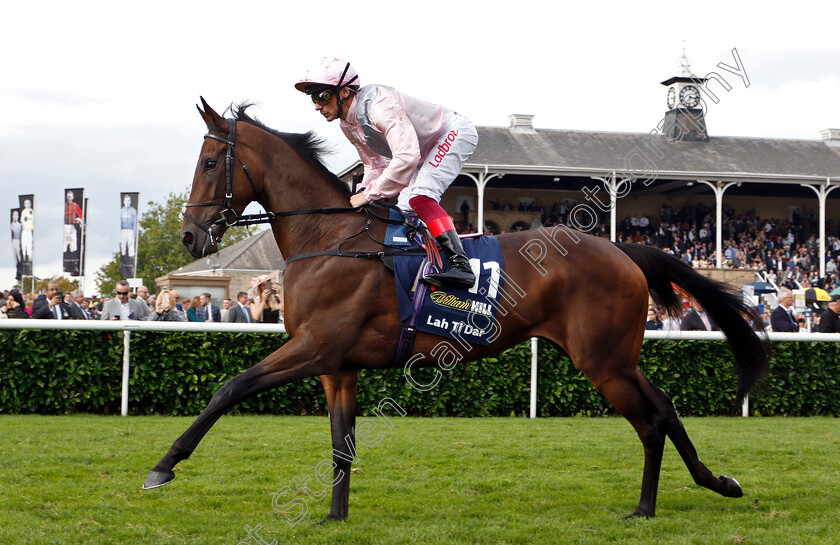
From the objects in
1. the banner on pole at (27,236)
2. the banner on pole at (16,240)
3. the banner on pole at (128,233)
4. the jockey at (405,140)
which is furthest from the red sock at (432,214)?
the banner on pole at (16,240)

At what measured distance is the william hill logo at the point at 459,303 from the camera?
12.9 feet

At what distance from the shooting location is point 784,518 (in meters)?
3.98

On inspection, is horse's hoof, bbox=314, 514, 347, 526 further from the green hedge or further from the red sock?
the green hedge

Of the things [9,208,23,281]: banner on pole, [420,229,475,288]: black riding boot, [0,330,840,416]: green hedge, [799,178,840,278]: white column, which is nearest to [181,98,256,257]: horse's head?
[420,229,475,288]: black riding boot

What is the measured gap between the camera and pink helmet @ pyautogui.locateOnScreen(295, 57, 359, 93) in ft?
12.8

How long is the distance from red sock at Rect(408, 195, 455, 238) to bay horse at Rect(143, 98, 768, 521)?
215 mm

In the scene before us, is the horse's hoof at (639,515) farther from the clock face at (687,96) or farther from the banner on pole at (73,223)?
the clock face at (687,96)

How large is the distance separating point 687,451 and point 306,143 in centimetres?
246

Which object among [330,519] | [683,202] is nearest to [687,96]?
[683,202]

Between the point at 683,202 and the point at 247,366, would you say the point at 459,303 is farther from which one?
the point at 683,202

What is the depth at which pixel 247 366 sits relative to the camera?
8.15 meters

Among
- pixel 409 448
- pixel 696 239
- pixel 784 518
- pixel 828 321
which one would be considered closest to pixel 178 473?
pixel 409 448

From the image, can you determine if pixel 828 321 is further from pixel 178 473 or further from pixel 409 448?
pixel 178 473

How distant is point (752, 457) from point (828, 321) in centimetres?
453
